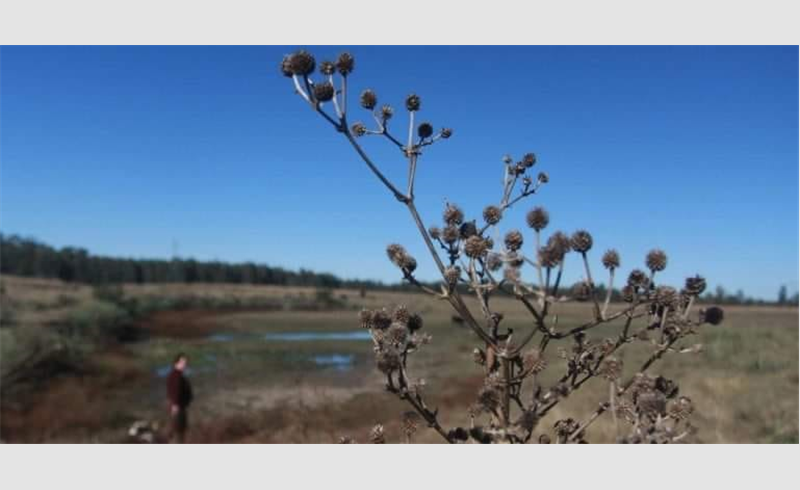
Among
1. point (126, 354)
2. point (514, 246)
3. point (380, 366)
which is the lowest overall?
point (126, 354)

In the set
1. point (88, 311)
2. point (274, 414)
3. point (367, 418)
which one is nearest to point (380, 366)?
point (367, 418)

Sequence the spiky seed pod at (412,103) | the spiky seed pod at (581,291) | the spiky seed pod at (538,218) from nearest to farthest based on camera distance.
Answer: the spiky seed pod at (581,291) → the spiky seed pod at (538,218) → the spiky seed pod at (412,103)

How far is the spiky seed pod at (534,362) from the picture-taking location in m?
0.79

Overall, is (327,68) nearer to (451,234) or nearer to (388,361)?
(451,234)

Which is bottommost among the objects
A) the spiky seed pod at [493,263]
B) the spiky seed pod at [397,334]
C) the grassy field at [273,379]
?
the grassy field at [273,379]

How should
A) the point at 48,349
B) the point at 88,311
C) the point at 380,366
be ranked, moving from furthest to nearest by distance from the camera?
the point at 88,311 < the point at 48,349 < the point at 380,366

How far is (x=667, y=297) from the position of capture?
35.6 inches

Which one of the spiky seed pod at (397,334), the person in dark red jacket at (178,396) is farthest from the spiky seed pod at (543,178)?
the person in dark red jacket at (178,396)

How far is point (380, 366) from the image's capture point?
80cm

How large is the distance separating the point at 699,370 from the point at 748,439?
7968 millimetres

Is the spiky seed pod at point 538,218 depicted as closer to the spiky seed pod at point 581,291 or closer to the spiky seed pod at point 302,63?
the spiky seed pod at point 581,291

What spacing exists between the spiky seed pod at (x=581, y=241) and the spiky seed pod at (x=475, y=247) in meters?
0.12

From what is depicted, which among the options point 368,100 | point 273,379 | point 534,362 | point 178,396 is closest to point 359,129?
point 368,100

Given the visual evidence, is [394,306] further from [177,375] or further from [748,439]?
[748,439]
